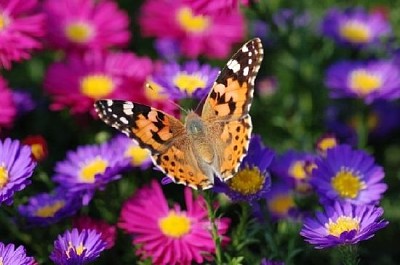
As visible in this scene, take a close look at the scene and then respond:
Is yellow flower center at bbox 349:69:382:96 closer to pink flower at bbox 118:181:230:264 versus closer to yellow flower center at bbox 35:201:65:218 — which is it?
pink flower at bbox 118:181:230:264

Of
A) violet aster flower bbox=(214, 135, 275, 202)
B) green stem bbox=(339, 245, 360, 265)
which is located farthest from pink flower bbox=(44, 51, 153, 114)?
green stem bbox=(339, 245, 360, 265)

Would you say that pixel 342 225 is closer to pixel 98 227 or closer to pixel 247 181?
pixel 247 181

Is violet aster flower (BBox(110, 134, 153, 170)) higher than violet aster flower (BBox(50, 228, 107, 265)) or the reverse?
higher

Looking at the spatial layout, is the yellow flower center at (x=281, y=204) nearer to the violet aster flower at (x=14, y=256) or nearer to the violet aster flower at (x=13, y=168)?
the violet aster flower at (x=13, y=168)

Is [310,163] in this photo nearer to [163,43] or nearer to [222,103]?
[222,103]

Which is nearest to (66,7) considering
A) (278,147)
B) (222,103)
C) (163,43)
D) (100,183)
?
(163,43)
